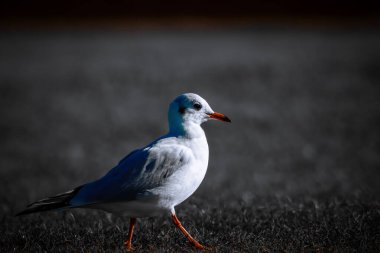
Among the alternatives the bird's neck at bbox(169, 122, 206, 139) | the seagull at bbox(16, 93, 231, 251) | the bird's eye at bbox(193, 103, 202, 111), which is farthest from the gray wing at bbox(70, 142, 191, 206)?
the bird's eye at bbox(193, 103, 202, 111)

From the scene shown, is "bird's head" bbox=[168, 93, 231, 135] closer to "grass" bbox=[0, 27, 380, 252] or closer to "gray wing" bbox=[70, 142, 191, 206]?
"gray wing" bbox=[70, 142, 191, 206]

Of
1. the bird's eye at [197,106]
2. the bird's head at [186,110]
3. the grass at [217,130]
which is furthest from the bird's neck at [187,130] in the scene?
the grass at [217,130]

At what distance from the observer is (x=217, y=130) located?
13.0 m

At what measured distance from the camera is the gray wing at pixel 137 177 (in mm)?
4625

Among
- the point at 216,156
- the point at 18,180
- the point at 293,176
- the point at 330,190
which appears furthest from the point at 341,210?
the point at 18,180

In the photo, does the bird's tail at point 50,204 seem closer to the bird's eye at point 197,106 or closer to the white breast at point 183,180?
the white breast at point 183,180

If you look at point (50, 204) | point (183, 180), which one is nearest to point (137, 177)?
point (183, 180)

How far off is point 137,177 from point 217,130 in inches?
331

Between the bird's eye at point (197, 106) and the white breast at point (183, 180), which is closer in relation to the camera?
the white breast at point (183, 180)

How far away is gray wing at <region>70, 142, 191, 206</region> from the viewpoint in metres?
4.62

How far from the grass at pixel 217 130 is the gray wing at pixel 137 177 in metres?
0.45

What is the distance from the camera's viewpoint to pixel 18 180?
1016cm

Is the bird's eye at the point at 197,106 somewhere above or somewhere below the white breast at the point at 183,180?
above

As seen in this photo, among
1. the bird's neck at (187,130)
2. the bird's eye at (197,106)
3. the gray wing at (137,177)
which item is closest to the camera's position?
the gray wing at (137,177)
